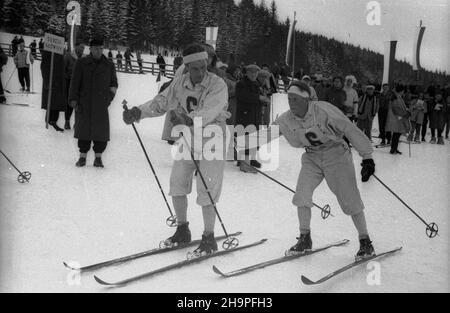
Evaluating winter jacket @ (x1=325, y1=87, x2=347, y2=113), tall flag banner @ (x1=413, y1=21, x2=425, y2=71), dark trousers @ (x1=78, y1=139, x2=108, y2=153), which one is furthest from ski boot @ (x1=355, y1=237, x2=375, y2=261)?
tall flag banner @ (x1=413, y1=21, x2=425, y2=71)

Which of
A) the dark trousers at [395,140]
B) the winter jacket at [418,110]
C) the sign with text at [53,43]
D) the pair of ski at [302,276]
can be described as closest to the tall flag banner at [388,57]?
the winter jacket at [418,110]

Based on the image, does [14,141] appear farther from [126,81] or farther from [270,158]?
[126,81]

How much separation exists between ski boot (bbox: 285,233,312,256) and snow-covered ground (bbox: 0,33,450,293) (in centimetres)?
9

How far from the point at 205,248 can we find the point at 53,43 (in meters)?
6.85

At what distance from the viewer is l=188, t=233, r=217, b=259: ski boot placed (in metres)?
→ 4.43

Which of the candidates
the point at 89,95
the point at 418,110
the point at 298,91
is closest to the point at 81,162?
the point at 89,95

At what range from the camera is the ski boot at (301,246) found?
471cm

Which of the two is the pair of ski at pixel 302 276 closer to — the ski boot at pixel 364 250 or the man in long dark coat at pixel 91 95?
the ski boot at pixel 364 250

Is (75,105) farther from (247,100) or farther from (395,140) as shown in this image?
(395,140)

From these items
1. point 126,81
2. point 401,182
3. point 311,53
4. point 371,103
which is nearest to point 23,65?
point 126,81

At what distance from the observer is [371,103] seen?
13492mm

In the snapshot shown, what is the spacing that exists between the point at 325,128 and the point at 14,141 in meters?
6.31
